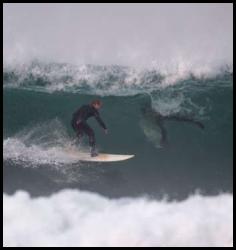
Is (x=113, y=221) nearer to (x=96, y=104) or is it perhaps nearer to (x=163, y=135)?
(x=163, y=135)

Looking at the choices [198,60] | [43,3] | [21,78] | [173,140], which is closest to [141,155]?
[173,140]

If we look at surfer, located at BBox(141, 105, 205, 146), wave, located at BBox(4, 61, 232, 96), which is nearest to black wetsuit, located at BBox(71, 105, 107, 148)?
wave, located at BBox(4, 61, 232, 96)

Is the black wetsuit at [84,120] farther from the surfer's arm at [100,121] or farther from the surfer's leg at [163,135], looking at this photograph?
the surfer's leg at [163,135]

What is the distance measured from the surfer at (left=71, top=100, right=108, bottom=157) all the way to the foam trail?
0.42m

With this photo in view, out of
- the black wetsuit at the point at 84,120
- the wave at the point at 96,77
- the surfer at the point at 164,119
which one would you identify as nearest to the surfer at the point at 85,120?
the black wetsuit at the point at 84,120

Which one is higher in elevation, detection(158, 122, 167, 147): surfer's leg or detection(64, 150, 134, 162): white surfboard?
detection(158, 122, 167, 147): surfer's leg

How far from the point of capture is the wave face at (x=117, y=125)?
335 cm

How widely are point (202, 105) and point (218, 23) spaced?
0.62 meters

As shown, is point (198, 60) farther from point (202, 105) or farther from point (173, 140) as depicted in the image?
point (173, 140)

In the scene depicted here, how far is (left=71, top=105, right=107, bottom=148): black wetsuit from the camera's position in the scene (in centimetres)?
335

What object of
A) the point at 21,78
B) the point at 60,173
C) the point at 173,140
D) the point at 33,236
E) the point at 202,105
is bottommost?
the point at 33,236

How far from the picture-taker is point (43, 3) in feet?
11.0

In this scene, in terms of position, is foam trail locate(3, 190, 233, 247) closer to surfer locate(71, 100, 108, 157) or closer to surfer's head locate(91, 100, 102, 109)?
surfer locate(71, 100, 108, 157)

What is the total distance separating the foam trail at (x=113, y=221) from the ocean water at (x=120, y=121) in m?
0.01
